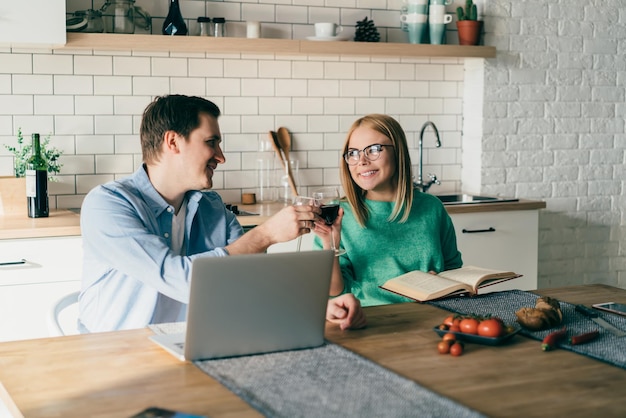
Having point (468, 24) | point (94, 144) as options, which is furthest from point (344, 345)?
A: point (468, 24)

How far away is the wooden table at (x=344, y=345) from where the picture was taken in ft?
5.00

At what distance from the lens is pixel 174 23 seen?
13.7 feet

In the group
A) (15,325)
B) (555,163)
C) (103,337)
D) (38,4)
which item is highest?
(38,4)

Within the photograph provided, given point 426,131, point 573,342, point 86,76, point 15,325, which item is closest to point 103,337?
point 573,342

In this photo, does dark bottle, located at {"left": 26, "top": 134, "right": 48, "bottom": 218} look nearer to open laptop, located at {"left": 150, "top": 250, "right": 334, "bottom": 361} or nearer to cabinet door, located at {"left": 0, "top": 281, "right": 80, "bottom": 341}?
cabinet door, located at {"left": 0, "top": 281, "right": 80, "bottom": 341}

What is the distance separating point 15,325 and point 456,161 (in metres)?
2.77

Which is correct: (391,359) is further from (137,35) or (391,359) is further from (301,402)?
(137,35)

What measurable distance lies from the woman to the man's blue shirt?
1.73ft

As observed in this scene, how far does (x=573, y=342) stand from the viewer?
6.44 ft

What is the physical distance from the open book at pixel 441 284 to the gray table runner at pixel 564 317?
0.03 metres

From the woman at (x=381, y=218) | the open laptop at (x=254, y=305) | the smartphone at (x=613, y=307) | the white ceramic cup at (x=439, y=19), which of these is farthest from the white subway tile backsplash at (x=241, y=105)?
the open laptop at (x=254, y=305)

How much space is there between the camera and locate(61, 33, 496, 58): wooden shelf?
3969mm

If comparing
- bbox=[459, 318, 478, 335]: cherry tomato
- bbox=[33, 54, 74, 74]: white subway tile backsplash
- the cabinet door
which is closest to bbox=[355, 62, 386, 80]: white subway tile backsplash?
bbox=[33, 54, 74, 74]: white subway tile backsplash

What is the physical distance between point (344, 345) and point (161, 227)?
0.96m
